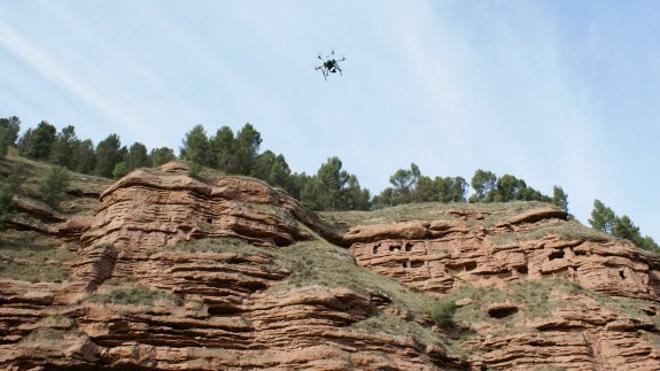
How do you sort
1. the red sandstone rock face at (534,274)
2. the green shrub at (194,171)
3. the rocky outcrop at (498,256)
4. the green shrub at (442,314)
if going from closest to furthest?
the red sandstone rock face at (534,274) → the green shrub at (442,314) → the rocky outcrop at (498,256) → the green shrub at (194,171)

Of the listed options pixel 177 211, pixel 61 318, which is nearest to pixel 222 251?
pixel 177 211

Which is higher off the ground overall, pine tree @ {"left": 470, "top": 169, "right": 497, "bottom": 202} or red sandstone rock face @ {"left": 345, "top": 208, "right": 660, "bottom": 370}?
pine tree @ {"left": 470, "top": 169, "right": 497, "bottom": 202}

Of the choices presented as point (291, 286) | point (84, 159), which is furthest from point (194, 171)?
point (84, 159)

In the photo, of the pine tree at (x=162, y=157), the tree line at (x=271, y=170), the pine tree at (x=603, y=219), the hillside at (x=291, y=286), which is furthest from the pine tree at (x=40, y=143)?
the pine tree at (x=603, y=219)

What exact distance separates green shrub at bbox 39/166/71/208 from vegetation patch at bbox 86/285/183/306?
1593 centimetres

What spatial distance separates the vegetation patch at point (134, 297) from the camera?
88.6ft

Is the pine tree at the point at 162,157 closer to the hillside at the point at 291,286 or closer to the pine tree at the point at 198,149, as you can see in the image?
the pine tree at the point at 198,149

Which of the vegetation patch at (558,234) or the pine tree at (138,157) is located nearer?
the vegetation patch at (558,234)

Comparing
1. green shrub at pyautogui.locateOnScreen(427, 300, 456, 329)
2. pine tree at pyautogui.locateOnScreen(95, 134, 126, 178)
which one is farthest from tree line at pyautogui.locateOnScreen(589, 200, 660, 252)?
pine tree at pyautogui.locateOnScreen(95, 134, 126, 178)

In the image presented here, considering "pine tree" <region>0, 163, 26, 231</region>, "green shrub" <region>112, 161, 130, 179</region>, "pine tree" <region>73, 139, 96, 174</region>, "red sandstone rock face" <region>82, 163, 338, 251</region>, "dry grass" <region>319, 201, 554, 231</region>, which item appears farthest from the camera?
"pine tree" <region>73, 139, 96, 174</region>

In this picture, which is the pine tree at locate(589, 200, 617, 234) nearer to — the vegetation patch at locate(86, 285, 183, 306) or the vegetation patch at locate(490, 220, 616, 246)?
the vegetation patch at locate(490, 220, 616, 246)

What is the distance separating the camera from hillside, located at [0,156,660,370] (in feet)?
84.0

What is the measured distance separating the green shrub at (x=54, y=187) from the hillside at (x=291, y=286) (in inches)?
39.0

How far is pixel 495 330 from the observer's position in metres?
34.2
